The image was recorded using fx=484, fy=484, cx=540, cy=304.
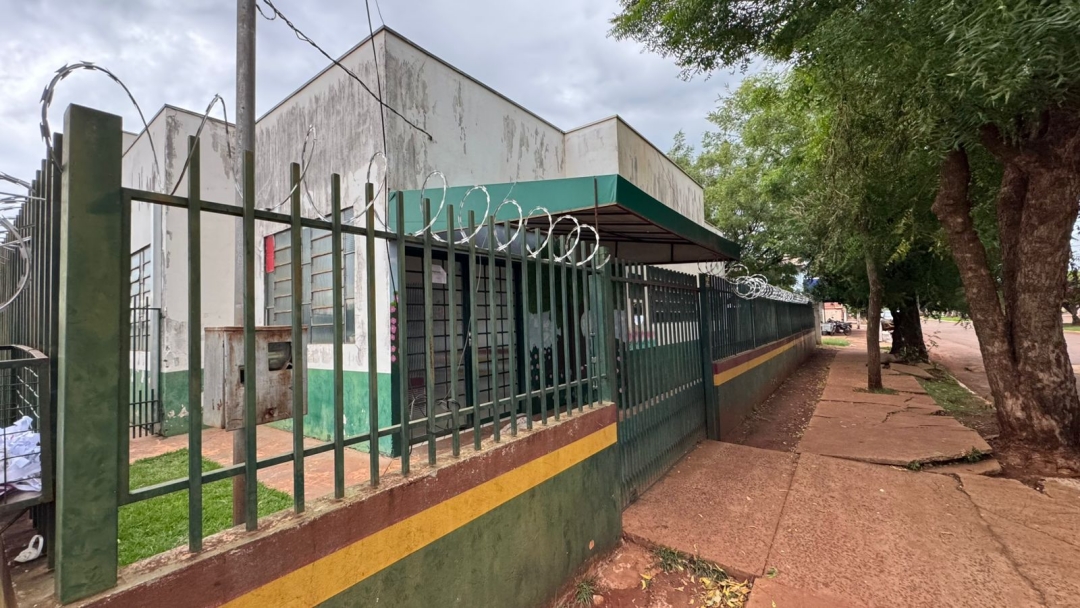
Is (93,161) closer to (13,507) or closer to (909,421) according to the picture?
(13,507)

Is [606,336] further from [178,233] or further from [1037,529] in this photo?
[178,233]

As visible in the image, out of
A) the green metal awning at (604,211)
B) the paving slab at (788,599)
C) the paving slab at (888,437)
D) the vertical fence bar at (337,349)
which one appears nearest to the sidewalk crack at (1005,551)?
the paving slab at (888,437)

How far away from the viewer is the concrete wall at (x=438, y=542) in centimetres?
143

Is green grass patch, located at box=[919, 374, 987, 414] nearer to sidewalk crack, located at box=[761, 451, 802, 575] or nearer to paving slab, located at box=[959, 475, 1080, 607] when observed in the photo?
paving slab, located at box=[959, 475, 1080, 607]

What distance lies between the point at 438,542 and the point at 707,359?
4556 mm

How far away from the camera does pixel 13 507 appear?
1.40 m

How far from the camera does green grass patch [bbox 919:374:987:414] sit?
819 centimetres

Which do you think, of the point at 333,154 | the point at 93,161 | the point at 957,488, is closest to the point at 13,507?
the point at 93,161

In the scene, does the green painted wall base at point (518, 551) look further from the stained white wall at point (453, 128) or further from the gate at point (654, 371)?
the stained white wall at point (453, 128)

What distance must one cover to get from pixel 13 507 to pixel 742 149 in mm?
23604

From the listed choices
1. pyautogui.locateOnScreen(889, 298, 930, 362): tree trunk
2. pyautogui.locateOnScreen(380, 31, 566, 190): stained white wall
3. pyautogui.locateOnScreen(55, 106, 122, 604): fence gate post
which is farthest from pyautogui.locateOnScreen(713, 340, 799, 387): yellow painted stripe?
pyautogui.locateOnScreen(889, 298, 930, 362): tree trunk

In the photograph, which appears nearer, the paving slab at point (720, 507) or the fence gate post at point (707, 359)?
the paving slab at point (720, 507)

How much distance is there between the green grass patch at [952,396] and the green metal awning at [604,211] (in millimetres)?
5001

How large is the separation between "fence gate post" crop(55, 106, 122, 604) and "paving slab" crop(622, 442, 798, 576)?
10.4ft
